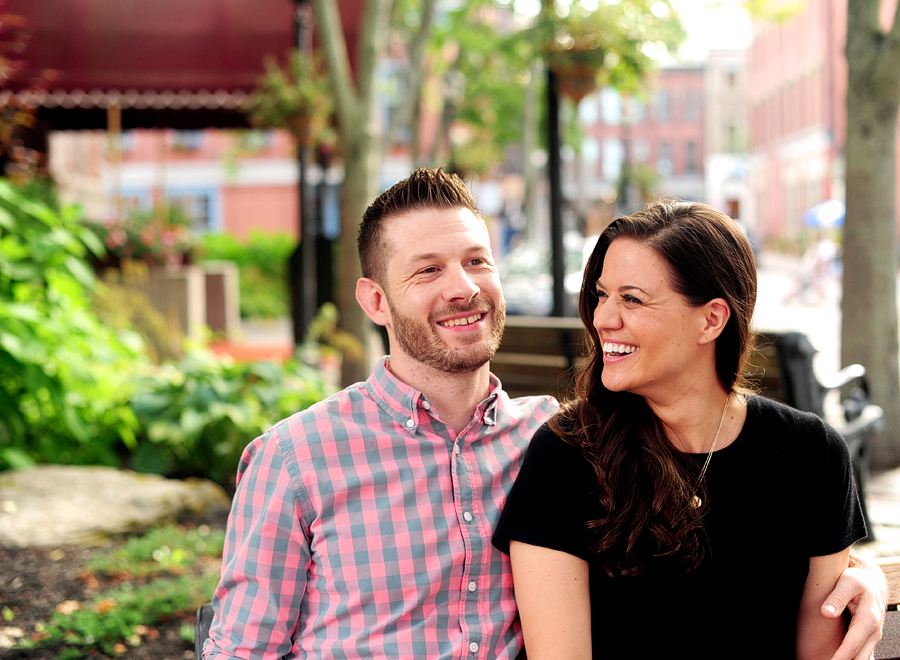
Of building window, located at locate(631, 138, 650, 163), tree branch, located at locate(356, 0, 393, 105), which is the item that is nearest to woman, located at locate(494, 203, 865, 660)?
tree branch, located at locate(356, 0, 393, 105)

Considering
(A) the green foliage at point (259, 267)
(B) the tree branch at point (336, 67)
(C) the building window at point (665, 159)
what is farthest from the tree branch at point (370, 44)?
(C) the building window at point (665, 159)

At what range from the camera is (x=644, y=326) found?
196cm

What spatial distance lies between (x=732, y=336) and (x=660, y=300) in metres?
0.22

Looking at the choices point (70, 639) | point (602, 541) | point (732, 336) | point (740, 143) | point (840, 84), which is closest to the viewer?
point (602, 541)

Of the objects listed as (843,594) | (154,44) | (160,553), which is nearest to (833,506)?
(843,594)

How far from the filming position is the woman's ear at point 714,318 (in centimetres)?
198

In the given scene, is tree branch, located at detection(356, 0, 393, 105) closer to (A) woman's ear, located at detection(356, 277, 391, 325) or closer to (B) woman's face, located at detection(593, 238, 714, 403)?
(A) woman's ear, located at detection(356, 277, 391, 325)

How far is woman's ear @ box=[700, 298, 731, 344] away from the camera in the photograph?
1.98 m

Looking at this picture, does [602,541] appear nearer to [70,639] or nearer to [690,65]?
[70,639]

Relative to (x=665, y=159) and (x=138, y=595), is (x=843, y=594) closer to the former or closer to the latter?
(x=138, y=595)

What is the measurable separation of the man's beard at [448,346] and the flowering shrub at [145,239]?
9.49 m

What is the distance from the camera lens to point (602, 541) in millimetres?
1871

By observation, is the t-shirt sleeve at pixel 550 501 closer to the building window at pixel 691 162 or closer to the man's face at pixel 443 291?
the man's face at pixel 443 291

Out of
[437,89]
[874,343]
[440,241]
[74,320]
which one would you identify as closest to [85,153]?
[437,89]
